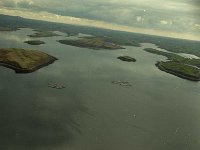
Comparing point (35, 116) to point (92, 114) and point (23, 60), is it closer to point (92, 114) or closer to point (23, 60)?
point (92, 114)

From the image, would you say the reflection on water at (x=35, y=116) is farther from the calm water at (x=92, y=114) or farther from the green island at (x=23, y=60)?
the green island at (x=23, y=60)

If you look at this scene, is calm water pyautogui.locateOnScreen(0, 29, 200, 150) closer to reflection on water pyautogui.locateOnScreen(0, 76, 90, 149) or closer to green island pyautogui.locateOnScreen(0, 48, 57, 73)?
reflection on water pyautogui.locateOnScreen(0, 76, 90, 149)

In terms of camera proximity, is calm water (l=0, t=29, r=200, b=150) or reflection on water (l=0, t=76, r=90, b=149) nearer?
reflection on water (l=0, t=76, r=90, b=149)

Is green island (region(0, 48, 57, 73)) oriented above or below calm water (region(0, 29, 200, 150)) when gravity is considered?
above

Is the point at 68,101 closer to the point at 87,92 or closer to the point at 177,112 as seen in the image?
the point at 87,92

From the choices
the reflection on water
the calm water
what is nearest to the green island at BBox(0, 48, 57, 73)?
the calm water

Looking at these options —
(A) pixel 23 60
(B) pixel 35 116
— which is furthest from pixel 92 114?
(A) pixel 23 60
